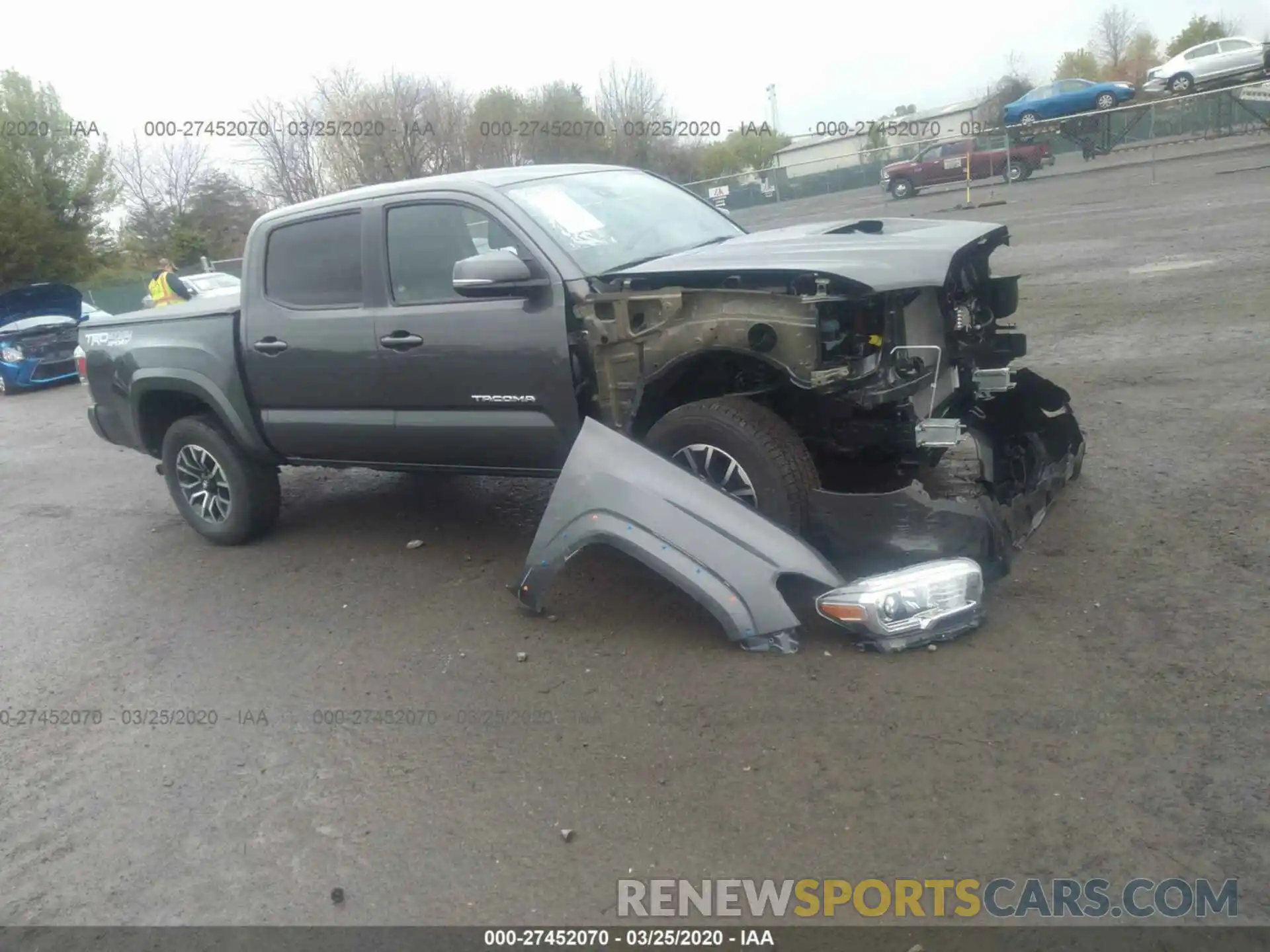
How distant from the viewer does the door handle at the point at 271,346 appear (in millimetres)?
5953

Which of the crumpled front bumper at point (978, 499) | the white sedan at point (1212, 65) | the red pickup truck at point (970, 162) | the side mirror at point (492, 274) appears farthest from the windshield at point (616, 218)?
the white sedan at point (1212, 65)

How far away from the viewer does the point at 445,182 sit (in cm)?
550

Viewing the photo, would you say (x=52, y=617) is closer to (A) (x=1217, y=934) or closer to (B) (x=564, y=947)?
(B) (x=564, y=947)

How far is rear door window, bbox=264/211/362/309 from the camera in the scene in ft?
18.8

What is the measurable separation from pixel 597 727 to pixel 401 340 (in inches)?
96.5

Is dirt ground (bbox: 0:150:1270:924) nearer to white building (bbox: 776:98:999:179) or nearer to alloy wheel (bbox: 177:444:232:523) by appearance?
alloy wheel (bbox: 177:444:232:523)

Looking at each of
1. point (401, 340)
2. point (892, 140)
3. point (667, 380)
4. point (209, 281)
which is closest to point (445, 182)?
point (401, 340)

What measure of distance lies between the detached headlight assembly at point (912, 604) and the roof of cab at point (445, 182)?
2.75m

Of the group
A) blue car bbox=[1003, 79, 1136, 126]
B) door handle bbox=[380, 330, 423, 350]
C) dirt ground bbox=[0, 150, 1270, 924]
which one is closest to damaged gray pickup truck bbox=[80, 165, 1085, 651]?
door handle bbox=[380, 330, 423, 350]

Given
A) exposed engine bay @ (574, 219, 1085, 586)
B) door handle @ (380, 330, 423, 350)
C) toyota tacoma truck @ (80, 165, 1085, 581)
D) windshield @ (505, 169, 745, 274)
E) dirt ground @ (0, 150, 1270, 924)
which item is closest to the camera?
dirt ground @ (0, 150, 1270, 924)

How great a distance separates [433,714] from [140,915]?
127 centimetres

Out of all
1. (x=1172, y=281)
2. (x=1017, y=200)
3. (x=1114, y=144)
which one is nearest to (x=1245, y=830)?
(x=1172, y=281)

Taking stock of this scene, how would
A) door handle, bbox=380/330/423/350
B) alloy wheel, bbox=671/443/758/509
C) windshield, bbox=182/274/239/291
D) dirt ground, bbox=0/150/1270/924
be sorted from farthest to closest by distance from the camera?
windshield, bbox=182/274/239/291
door handle, bbox=380/330/423/350
alloy wheel, bbox=671/443/758/509
dirt ground, bbox=0/150/1270/924

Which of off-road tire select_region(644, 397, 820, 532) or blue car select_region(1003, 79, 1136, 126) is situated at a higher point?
blue car select_region(1003, 79, 1136, 126)
